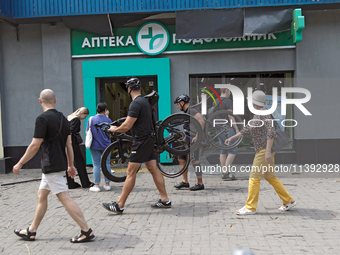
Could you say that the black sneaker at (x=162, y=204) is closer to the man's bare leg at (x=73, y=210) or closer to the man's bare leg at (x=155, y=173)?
the man's bare leg at (x=155, y=173)

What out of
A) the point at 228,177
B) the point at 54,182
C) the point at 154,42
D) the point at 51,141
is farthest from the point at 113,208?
the point at 154,42

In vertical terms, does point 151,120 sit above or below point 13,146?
above

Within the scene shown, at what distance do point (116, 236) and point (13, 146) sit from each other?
7387 mm

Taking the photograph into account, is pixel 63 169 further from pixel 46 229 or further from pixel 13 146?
pixel 13 146

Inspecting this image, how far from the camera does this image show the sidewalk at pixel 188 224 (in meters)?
3.93

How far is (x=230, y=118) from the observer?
7723mm

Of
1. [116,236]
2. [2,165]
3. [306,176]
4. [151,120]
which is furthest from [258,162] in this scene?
[2,165]

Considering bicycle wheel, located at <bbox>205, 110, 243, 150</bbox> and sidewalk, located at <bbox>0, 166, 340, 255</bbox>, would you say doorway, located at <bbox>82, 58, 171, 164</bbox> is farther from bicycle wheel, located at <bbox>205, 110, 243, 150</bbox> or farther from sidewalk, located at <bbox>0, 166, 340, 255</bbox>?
sidewalk, located at <bbox>0, 166, 340, 255</bbox>

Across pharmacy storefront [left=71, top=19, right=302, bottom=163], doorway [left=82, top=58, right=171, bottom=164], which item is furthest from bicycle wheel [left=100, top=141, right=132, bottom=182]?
pharmacy storefront [left=71, top=19, right=302, bottom=163]

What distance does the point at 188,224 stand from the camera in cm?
477

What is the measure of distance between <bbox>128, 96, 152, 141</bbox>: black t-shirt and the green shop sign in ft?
16.5

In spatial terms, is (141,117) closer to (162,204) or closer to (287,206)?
(162,204)

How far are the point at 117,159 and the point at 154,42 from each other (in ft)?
15.5

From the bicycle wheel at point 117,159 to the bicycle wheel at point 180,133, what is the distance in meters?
0.70
